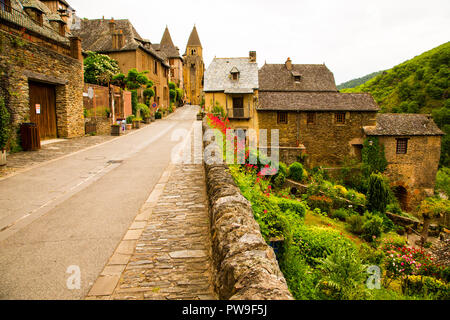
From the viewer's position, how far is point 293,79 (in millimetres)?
37281

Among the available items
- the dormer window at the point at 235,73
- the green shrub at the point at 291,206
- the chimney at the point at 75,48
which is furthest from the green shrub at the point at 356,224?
the dormer window at the point at 235,73

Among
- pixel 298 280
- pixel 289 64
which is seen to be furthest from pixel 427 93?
pixel 298 280

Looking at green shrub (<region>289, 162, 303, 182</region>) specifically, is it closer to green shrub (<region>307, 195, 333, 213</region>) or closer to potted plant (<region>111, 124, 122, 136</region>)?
green shrub (<region>307, 195, 333, 213</region>)

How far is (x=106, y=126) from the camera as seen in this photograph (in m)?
20.5

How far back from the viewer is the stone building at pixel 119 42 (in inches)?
1258

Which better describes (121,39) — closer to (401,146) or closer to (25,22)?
(25,22)

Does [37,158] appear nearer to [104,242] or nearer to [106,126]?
[104,242]

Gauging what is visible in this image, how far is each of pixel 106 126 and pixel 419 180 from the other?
92.8 feet

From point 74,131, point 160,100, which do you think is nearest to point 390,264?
point 74,131

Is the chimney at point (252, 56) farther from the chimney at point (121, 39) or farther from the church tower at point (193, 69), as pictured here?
the church tower at point (193, 69)

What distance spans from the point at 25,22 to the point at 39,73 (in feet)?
17.1

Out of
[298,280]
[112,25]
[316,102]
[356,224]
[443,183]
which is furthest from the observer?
[112,25]

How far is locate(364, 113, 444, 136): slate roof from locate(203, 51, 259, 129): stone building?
12.2m

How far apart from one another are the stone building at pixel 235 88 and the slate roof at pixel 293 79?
3.91m
